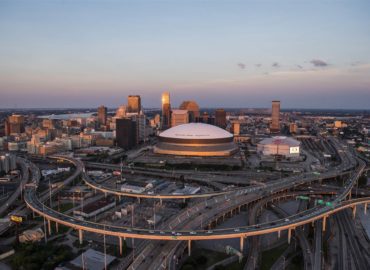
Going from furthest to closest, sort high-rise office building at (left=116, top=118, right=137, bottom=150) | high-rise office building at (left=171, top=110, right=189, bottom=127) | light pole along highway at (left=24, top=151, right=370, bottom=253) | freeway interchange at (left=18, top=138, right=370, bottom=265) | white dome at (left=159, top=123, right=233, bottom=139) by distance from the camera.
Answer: high-rise office building at (left=171, top=110, right=189, bottom=127) → high-rise office building at (left=116, top=118, right=137, bottom=150) → white dome at (left=159, top=123, right=233, bottom=139) → freeway interchange at (left=18, top=138, right=370, bottom=265) → light pole along highway at (left=24, top=151, right=370, bottom=253)

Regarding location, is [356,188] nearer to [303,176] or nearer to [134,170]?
[303,176]

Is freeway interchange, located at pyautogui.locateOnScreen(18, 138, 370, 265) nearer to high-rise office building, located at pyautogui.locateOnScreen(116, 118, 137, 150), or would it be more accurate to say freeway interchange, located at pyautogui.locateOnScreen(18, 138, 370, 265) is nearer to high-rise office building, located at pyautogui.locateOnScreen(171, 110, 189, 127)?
high-rise office building, located at pyautogui.locateOnScreen(116, 118, 137, 150)

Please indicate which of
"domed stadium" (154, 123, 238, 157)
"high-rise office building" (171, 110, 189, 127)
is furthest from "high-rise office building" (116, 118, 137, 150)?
"high-rise office building" (171, 110, 189, 127)

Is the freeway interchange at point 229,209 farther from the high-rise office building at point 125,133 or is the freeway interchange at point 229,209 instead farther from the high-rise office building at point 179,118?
the high-rise office building at point 179,118

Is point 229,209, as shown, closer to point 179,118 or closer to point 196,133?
point 196,133

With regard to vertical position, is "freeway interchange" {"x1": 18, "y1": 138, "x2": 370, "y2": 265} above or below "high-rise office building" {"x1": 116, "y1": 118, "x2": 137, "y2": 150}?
below

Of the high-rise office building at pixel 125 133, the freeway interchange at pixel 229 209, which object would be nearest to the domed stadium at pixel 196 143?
the high-rise office building at pixel 125 133

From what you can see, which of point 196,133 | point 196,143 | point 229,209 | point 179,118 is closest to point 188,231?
point 229,209

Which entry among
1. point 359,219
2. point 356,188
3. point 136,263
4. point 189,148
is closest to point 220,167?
point 189,148
